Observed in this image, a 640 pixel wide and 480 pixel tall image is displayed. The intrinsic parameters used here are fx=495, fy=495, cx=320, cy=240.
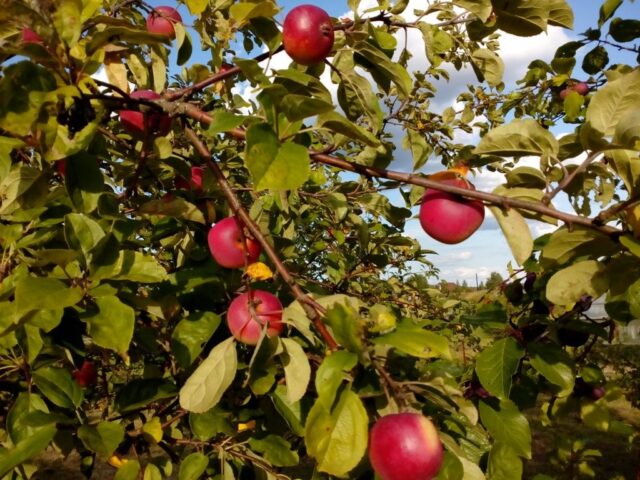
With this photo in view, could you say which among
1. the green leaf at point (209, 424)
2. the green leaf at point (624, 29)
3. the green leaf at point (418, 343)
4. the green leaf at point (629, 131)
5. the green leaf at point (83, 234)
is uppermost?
the green leaf at point (624, 29)

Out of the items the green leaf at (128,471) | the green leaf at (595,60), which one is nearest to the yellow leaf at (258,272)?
the green leaf at (128,471)

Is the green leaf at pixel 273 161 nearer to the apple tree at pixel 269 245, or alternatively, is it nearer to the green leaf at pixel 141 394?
the apple tree at pixel 269 245

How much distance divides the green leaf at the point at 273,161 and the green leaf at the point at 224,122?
35 millimetres

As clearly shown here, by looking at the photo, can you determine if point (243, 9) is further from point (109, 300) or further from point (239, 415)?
point (239, 415)

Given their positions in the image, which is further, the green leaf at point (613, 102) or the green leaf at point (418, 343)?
the green leaf at point (613, 102)

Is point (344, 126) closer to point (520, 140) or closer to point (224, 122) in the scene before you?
point (224, 122)

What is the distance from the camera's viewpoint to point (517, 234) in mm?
955

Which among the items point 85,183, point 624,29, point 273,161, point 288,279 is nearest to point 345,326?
point 288,279

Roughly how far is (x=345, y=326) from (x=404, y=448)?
0.71 ft

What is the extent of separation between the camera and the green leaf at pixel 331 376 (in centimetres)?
80

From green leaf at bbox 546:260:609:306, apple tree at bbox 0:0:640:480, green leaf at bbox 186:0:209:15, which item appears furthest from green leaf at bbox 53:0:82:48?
green leaf at bbox 546:260:609:306

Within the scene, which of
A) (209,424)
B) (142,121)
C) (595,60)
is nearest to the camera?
(142,121)

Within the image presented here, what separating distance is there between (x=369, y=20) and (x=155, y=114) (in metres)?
0.56

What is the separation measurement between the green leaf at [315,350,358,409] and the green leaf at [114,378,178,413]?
0.68 meters
